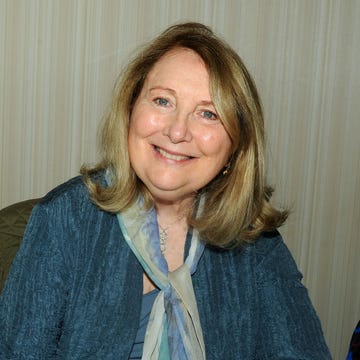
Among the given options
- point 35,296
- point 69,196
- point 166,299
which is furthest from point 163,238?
point 35,296

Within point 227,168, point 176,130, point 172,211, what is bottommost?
point 172,211

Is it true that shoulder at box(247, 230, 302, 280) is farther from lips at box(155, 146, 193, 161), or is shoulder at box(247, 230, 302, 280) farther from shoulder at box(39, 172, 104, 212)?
shoulder at box(39, 172, 104, 212)

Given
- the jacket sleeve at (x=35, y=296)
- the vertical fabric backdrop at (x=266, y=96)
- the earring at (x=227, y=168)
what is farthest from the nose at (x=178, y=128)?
the vertical fabric backdrop at (x=266, y=96)

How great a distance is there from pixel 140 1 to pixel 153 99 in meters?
0.90

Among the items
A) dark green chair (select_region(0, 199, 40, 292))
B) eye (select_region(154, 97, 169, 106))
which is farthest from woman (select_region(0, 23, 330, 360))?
dark green chair (select_region(0, 199, 40, 292))

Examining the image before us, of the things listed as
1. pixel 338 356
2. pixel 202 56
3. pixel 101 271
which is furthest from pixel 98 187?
pixel 338 356

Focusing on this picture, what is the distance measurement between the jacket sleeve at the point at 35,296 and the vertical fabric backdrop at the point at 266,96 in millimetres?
815

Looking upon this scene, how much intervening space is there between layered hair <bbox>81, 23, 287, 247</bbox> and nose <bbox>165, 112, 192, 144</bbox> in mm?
80

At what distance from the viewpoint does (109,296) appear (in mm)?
1695

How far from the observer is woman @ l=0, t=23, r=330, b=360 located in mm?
A: 1659

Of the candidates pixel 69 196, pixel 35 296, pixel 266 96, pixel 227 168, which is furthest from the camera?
pixel 266 96

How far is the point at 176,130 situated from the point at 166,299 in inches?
17.1

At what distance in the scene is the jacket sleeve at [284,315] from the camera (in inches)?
69.1

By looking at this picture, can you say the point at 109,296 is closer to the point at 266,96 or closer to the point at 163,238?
the point at 163,238
